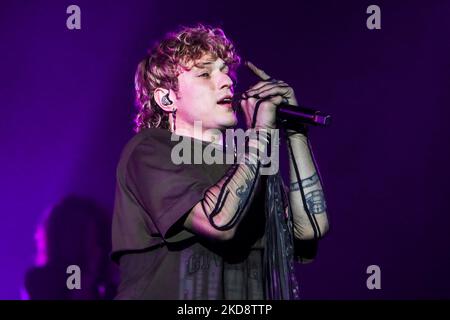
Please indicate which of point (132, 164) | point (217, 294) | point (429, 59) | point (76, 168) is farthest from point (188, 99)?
point (429, 59)

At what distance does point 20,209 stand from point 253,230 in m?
1.01

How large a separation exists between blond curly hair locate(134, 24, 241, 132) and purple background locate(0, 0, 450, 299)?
1.69ft

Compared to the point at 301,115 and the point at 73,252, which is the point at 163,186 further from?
the point at 73,252

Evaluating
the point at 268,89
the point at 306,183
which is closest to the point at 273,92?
the point at 268,89

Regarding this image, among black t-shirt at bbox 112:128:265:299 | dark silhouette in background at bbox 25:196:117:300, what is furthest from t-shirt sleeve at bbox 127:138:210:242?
dark silhouette in background at bbox 25:196:117:300

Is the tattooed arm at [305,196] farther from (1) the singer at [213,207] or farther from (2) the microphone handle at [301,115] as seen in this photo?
(2) the microphone handle at [301,115]

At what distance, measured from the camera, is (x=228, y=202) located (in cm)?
162

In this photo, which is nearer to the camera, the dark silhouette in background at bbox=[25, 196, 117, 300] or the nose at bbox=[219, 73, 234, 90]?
the nose at bbox=[219, 73, 234, 90]

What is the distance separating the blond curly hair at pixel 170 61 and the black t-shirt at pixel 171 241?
0.84 feet

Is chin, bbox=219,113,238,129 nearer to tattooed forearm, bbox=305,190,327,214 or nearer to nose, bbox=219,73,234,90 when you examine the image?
nose, bbox=219,73,234,90

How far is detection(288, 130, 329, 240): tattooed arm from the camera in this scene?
192cm

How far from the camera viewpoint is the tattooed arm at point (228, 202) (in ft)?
5.26

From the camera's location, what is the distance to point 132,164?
5.82 feet

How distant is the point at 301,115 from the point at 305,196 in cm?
29
